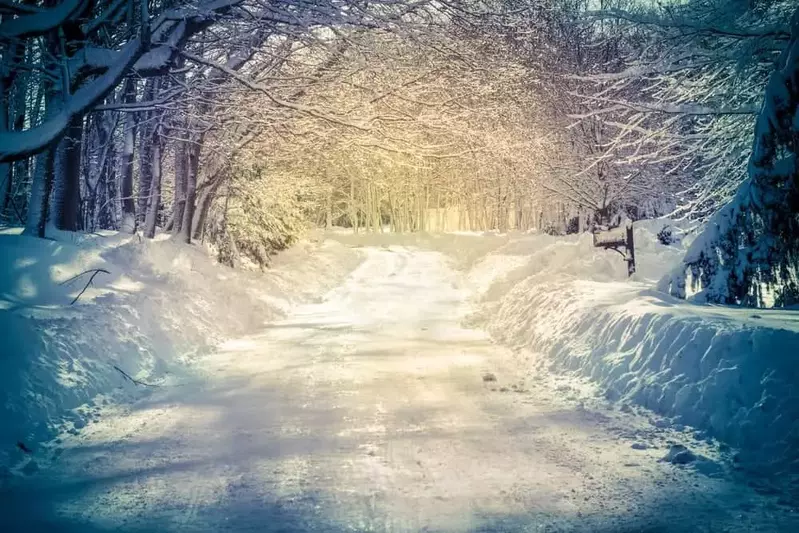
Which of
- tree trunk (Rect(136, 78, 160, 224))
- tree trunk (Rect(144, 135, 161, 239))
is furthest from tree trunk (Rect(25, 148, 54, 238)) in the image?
tree trunk (Rect(144, 135, 161, 239))

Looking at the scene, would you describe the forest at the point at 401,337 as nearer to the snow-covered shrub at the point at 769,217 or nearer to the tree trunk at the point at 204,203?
the snow-covered shrub at the point at 769,217

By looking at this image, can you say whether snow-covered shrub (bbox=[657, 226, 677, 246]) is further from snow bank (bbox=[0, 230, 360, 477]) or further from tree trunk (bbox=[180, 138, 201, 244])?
tree trunk (bbox=[180, 138, 201, 244])

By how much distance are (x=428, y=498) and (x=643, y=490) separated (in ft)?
5.28

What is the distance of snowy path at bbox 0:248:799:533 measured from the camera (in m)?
4.47

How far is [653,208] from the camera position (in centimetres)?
4669

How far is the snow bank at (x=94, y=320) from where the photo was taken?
6.95 metres

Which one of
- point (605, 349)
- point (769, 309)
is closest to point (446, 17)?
point (605, 349)

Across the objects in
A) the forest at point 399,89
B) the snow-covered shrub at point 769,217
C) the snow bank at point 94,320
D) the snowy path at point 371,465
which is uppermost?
the forest at point 399,89

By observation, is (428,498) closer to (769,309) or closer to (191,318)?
(769,309)

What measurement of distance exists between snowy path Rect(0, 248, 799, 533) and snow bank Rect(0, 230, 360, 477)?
628 millimetres

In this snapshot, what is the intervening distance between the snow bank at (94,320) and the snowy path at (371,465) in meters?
0.63

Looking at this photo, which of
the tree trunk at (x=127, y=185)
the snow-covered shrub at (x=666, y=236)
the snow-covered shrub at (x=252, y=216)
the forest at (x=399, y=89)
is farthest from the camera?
the snow-covered shrub at (x=666, y=236)

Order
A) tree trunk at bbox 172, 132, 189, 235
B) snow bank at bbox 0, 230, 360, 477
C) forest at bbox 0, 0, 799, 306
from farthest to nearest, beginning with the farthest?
tree trunk at bbox 172, 132, 189, 235, forest at bbox 0, 0, 799, 306, snow bank at bbox 0, 230, 360, 477

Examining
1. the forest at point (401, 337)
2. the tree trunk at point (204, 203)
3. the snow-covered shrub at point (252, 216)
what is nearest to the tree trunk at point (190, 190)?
the forest at point (401, 337)
